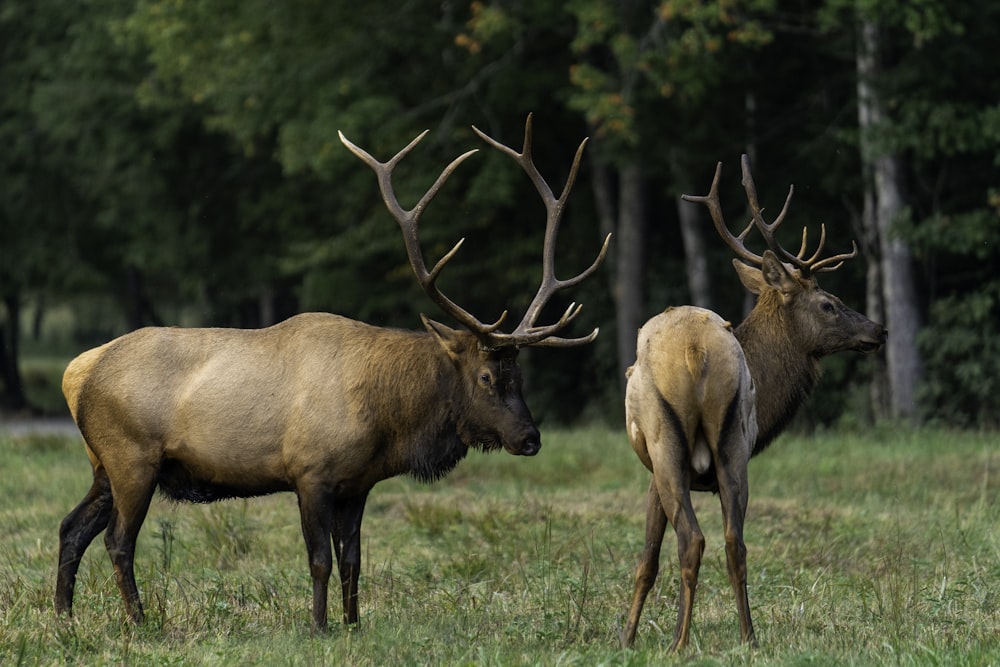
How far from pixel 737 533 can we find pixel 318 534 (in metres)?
2.22

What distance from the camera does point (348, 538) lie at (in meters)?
8.28

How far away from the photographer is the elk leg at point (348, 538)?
8.18 metres

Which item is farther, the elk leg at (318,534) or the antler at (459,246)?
the antler at (459,246)

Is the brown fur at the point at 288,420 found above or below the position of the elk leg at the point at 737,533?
above

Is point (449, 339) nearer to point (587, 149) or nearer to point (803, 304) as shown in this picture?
point (803, 304)

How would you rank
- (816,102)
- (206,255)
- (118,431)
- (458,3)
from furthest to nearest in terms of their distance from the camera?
(206,255), (458,3), (816,102), (118,431)

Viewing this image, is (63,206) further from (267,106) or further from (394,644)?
(394,644)

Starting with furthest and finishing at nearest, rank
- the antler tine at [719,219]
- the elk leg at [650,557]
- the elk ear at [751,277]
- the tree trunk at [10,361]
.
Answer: the tree trunk at [10,361]
the elk ear at [751,277]
the antler tine at [719,219]
the elk leg at [650,557]

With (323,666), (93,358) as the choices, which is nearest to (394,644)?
(323,666)

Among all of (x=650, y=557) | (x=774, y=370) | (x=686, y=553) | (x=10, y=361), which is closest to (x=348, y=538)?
(x=650, y=557)

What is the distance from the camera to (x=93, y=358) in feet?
27.7

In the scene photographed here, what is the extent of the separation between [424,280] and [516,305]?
16.0 meters

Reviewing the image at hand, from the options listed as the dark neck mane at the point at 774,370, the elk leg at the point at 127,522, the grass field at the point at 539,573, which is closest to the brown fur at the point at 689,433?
the grass field at the point at 539,573

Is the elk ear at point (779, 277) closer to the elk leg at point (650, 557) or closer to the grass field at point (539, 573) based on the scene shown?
the grass field at point (539, 573)
